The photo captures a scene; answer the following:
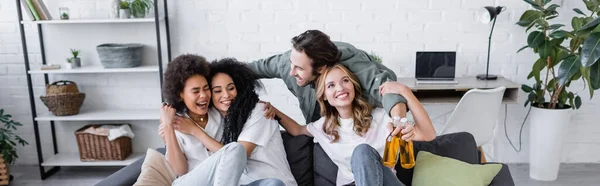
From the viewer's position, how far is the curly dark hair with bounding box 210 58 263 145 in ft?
6.86

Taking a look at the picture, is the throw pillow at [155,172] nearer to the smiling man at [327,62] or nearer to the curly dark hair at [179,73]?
the curly dark hair at [179,73]

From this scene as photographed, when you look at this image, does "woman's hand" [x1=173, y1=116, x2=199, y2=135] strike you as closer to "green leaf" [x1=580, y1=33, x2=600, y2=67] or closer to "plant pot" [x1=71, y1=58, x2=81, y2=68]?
"plant pot" [x1=71, y1=58, x2=81, y2=68]

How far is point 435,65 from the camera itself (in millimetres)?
3176

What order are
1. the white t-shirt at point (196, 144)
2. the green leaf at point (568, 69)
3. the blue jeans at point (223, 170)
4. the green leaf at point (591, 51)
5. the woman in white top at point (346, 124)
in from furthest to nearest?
the green leaf at point (568, 69) → the green leaf at point (591, 51) → the white t-shirt at point (196, 144) → the woman in white top at point (346, 124) → the blue jeans at point (223, 170)

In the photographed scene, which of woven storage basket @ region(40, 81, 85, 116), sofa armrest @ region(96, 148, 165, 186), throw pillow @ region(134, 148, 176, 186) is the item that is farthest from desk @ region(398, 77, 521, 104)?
woven storage basket @ region(40, 81, 85, 116)

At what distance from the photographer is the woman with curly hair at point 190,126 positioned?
1.94 metres

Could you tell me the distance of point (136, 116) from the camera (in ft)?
10.8

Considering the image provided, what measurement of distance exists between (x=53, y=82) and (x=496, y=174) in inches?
115

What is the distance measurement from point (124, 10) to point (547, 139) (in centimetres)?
282

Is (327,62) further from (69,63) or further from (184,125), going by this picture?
(69,63)

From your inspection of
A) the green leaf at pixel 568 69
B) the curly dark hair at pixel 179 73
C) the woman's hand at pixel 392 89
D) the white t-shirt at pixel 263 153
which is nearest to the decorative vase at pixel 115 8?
the curly dark hair at pixel 179 73

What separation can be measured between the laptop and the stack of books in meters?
2.42

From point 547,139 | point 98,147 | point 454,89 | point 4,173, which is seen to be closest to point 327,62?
point 454,89

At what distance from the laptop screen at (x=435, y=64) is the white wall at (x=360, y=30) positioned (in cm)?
19
